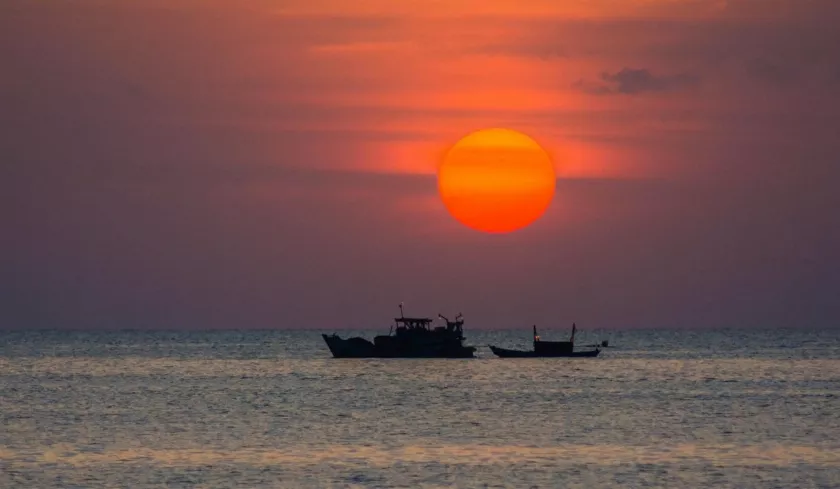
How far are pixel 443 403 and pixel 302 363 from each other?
73.0m

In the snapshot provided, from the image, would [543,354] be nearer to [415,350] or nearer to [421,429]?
[415,350]

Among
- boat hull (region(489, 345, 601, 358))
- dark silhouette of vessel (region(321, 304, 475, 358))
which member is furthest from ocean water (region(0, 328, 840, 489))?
boat hull (region(489, 345, 601, 358))

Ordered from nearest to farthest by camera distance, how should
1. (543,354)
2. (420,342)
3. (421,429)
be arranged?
1. (421,429)
2. (420,342)
3. (543,354)

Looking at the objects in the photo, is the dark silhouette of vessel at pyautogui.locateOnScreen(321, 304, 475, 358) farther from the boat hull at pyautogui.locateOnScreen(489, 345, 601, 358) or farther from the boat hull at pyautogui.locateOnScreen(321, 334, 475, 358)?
the boat hull at pyautogui.locateOnScreen(489, 345, 601, 358)

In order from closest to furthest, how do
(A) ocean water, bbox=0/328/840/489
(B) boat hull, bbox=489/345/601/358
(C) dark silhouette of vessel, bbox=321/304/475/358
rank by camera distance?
(A) ocean water, bbox=0/328/840/489
(C) dark silhouette of vessel, bbox=321/304/475/358
(B) boat hull, bbox=489/345/601/358

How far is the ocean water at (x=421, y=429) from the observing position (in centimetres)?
5478

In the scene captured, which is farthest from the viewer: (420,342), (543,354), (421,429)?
(543,354)

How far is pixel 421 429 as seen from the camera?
242ft

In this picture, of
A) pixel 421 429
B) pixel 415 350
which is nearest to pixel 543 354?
pixel 415 350

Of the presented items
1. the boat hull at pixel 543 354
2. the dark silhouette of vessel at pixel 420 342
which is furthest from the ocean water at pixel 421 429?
the boat hull at pixel 543 354

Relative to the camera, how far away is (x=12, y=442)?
66000 millimetres

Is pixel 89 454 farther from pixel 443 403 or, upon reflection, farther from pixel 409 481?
pixel 443 403

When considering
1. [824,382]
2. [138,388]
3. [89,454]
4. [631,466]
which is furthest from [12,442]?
[824,382]

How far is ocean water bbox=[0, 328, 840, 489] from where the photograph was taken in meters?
54.8
